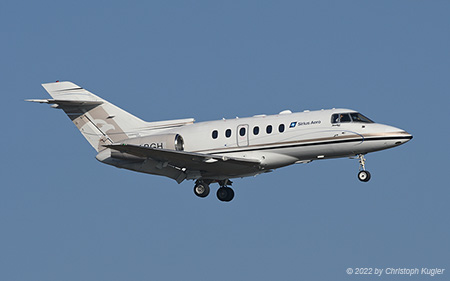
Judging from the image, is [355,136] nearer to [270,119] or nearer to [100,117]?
[270,119]

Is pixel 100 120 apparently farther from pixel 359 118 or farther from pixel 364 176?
pixel 364 176

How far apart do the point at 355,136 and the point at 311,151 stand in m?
1.90

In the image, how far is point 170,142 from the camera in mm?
33906

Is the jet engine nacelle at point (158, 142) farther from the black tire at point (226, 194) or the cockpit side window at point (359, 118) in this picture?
the cockpit side window at point (359, 118)

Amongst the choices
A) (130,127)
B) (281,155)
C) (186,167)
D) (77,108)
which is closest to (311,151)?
(281,155)

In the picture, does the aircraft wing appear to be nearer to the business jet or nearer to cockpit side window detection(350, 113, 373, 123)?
the business jet

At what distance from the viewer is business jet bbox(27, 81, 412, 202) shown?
104 ft

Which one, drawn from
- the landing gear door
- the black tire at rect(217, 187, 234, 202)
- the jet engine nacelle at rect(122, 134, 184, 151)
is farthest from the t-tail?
the landing gear door

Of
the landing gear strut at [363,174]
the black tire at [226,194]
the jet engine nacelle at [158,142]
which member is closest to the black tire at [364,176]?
the landing gear strut at [363,174]

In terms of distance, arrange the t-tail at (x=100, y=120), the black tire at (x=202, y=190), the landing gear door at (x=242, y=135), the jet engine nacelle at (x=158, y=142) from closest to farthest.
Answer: the landing gear door at (x=242, y=135) → the jet engine nacelle at (x=158, y=142) → the black tire at (x=202, y=190) → the t-tail at (x=100, y=120)

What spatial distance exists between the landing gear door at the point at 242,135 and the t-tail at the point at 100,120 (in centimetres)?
418

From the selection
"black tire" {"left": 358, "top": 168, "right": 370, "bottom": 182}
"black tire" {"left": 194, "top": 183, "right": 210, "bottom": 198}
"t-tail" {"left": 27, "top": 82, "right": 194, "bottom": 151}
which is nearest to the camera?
"black tire" {"left": 358, "top": 168, "right": 370, "bottom": 182}

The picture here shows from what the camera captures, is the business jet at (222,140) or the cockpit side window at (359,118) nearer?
the business jet at (222,140)

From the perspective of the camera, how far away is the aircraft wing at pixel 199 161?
32.0m
